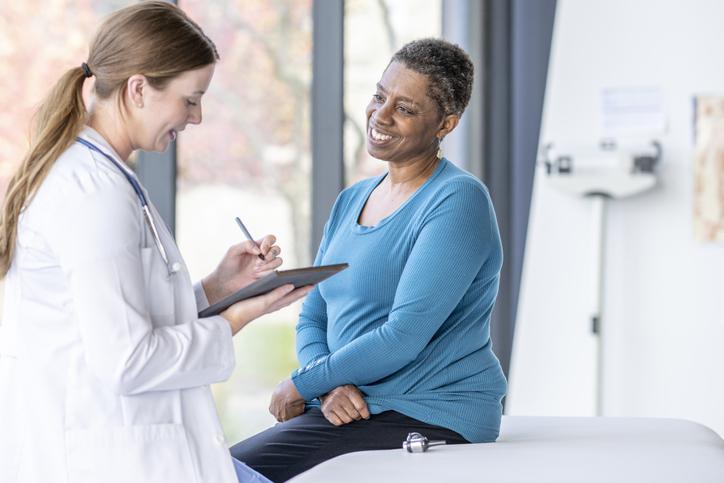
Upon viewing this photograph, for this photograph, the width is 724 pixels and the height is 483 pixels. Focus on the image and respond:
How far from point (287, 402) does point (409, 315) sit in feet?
1.11

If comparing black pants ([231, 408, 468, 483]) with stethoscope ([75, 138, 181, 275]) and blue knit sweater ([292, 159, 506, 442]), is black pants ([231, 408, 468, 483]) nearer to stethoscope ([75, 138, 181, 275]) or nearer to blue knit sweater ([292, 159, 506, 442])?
blue knit sweater ([292, 159, 506, 442])

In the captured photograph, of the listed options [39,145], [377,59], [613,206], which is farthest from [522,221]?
[39,145]

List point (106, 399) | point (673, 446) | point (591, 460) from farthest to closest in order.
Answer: point (673, 446)
point (591, 460)
point (106, 399)

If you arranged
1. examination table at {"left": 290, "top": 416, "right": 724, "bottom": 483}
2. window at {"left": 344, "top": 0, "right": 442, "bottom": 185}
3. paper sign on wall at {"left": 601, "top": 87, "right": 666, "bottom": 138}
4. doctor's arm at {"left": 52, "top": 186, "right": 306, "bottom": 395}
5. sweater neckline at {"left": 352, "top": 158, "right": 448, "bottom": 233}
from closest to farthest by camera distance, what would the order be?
doctor's arm at {"left": 52, "top": 186, "right": 306, "bottom": 395} → examination table at {"left": 290, "top": 416, "right": 724, "bottom": 483} → sweater neckline at {"left": 352, "top": 158, "right": 448, "bottom": 233} → paper sign on wall at {"left": 601, "top": 87, "right": 666, "bottom": 138} → window at {"left": 344, "top": 0, "right": 442, "bottom": 185}

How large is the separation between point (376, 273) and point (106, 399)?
67 centimetres

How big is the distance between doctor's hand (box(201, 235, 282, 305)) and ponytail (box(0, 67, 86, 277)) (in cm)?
43

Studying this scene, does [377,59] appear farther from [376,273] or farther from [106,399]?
[106,399]

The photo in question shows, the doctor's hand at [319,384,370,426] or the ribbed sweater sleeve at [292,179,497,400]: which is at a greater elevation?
the ribbed sweater sleeve at [292,179,497,400]

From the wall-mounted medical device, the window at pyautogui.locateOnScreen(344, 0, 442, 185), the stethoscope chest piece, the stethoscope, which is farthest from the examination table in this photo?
the window at pyautogui.locateOnScreen(344, 0, 442, 185)

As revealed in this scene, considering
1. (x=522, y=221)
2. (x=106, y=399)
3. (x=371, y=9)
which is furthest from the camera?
(x=371, y=9)

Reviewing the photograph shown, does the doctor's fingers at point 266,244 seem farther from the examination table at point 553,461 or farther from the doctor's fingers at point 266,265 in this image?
the examination table at point 553,461

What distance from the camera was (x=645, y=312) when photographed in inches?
150

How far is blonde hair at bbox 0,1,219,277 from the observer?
140 centimetres

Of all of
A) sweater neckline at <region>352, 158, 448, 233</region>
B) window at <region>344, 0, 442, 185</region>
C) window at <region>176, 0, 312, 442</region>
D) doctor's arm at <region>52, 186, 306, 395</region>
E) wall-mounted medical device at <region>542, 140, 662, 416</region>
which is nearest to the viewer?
doctor's arm at <region>52, 186, 306, 395</region>
